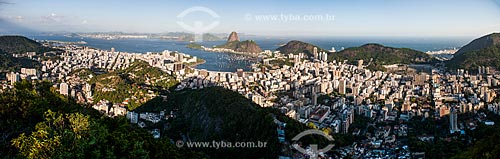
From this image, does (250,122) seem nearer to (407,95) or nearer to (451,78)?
(407,95)

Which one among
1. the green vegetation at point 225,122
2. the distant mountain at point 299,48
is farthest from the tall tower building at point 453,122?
the distant mountain at point 299,48

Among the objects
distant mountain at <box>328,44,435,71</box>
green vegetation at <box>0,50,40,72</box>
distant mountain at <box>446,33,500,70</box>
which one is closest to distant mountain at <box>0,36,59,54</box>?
green vegetation at <box>0,50,40,72</box>

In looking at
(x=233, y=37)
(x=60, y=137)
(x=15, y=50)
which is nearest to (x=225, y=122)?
(x=60, y=137)

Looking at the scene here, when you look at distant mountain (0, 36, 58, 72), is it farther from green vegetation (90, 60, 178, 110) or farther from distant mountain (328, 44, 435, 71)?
distant mountain (328, 44, 435, 71)

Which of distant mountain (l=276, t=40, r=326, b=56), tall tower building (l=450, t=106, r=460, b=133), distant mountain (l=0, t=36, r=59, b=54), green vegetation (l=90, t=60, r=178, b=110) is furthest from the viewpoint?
distant mountain (l=276, t=40, r=326, b=56)

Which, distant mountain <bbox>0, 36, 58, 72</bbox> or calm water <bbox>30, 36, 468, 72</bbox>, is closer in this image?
distant mountain <bbox>0, 36, 58, 72</bbox>

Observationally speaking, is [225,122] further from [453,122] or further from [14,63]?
[14,63]

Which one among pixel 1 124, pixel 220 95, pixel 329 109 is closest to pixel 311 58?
pixel 329 109
